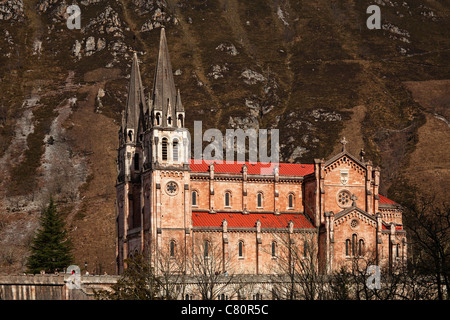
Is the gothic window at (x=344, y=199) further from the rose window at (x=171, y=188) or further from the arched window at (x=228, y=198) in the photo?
the rose window at (x=171, y=188)

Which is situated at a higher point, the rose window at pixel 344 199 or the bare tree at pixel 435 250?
the rose window at pixel 344 199

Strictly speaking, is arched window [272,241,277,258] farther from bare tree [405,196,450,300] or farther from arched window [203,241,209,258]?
bare tree [405,196,450,300]

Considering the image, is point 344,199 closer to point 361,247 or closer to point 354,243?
point 354,243

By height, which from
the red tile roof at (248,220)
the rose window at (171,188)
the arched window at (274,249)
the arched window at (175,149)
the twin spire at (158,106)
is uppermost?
the twin spire at (158,106)

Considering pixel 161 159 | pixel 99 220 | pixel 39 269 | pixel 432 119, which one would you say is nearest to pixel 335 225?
pixel 161 159

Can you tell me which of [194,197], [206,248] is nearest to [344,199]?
[194,197]

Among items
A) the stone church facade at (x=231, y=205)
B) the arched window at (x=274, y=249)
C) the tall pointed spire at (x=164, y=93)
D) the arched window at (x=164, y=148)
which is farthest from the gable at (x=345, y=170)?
the tall pointed spire at (x=164, y=93)
